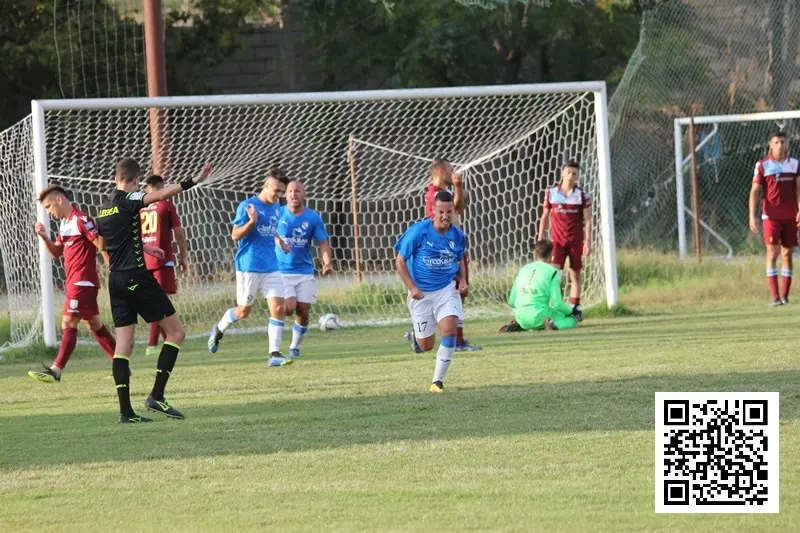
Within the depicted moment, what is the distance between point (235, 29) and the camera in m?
27.2

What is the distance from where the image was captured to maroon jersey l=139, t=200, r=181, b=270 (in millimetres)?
14172

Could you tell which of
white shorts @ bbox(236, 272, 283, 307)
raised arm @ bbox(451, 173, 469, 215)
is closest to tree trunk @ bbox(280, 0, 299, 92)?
white shorts @ bbox(236, 272, 283, 307)

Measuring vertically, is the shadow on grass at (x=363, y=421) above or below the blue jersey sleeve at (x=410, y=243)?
below

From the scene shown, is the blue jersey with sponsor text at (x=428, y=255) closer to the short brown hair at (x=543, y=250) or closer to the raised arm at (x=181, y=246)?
the raised arm at (x=181, y=246)

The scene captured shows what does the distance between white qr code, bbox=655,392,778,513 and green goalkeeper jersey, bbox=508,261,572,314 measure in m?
9.00

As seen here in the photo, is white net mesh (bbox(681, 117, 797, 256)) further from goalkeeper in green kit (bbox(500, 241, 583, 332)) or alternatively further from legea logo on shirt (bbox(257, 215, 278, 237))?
legea logo on shirt (bbox(257, 215, 278, 237))

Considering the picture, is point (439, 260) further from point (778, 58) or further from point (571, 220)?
point (778, 58)

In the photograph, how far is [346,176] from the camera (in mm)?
20984

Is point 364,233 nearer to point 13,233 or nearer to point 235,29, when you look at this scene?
point 13,233

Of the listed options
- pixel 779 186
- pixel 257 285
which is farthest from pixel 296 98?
pixel 779 186

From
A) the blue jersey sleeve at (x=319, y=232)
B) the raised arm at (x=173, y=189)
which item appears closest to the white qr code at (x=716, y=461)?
the raised arm at (x=173, y=189)

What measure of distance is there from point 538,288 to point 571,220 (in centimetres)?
147

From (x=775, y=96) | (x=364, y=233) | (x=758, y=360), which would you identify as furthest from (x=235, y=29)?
(x=758, y=360)

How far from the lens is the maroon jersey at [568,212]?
1633 cm
